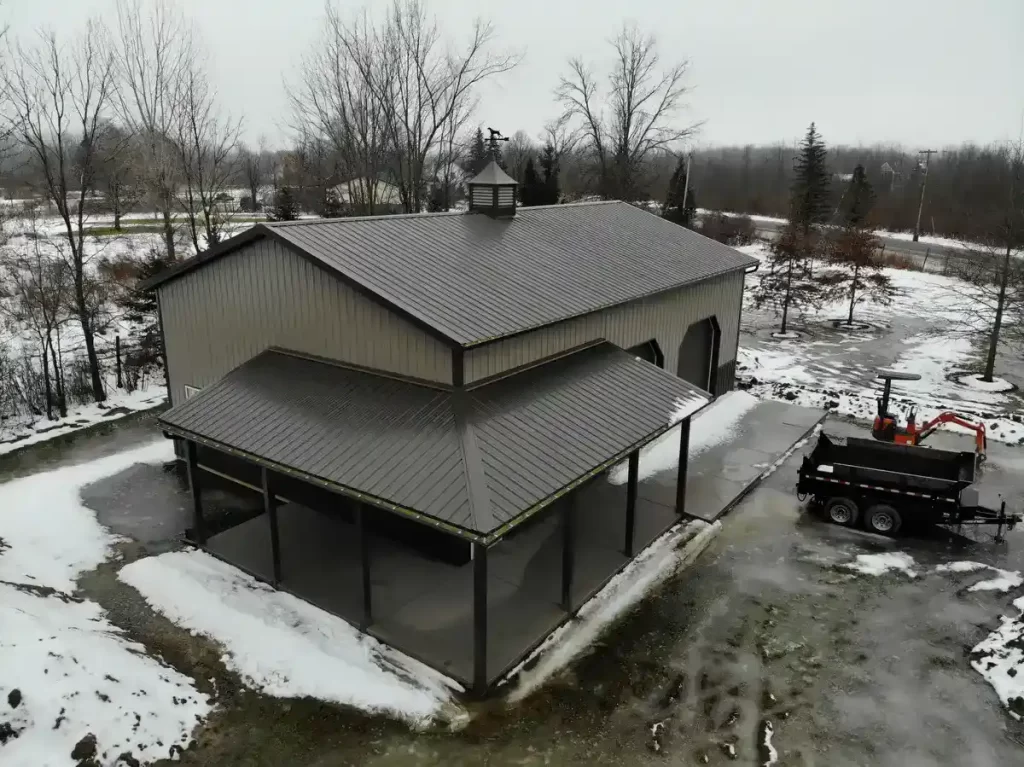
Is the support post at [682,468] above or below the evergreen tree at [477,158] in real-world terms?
below

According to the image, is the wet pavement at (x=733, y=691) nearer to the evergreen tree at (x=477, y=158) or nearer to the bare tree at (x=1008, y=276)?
the bare tree at (x=1008, y=276)

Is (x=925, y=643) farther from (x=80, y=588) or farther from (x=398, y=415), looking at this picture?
(x=80, y=588)

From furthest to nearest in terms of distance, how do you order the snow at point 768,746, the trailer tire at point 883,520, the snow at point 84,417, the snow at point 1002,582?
the snow at point 84,417 → the trailer tire at point 883,520 → the snow at point 1002,582 → the snow at point 768,746

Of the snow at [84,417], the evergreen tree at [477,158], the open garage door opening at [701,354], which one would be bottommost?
the snow at [84,417]

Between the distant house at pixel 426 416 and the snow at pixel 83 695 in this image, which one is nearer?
the snow at pixel 83 695

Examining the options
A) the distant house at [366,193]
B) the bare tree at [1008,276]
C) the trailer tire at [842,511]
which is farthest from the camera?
the distant house at [366,193]

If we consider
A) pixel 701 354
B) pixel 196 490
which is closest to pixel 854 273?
pixel 701 354

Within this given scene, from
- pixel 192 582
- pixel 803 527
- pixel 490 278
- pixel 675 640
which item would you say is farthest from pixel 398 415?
pixel 803 527

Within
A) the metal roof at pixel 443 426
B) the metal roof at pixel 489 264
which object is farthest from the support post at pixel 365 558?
the metal roof at pixel 489 264
